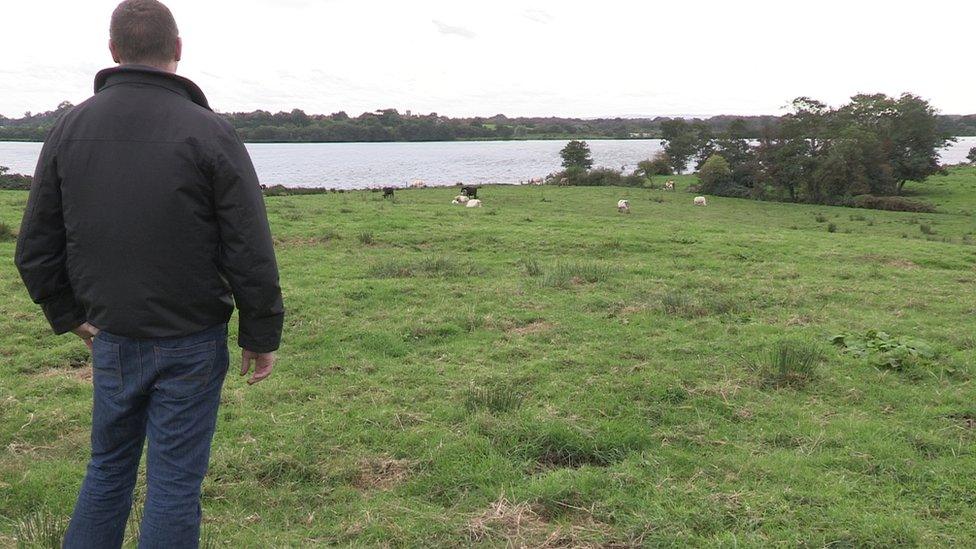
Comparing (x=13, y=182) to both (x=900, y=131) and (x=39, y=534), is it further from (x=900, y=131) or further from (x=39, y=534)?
(x=900, y=131)

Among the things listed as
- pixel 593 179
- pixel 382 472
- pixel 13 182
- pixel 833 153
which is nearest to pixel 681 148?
pixel 593 179

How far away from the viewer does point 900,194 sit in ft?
148

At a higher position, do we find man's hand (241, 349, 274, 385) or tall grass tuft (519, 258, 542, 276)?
man's hand (241, 349, 274, 385)

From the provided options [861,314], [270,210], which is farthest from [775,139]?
[861,314]

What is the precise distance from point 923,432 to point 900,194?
46.6 meters

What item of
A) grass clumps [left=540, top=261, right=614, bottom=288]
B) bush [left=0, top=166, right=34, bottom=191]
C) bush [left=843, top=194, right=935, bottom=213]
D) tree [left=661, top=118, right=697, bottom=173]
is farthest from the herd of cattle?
tree [left=661, top=118, right=697, bottom=173]

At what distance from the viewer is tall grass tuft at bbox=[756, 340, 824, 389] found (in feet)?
21.3

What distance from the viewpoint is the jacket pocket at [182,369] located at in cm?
285

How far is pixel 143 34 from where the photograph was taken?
2.79m

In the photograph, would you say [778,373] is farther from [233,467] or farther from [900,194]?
[900,194]

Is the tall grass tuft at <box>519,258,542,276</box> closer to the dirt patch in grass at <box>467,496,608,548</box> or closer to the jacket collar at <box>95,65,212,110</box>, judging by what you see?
the dirt patch in grass at <box>467,496,608,548</box>

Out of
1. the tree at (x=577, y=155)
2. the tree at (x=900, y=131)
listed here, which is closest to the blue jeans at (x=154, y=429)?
the tree at (x=900, y=131)

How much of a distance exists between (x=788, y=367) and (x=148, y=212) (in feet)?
19.3

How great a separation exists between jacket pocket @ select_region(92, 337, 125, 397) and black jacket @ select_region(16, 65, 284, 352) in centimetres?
12
